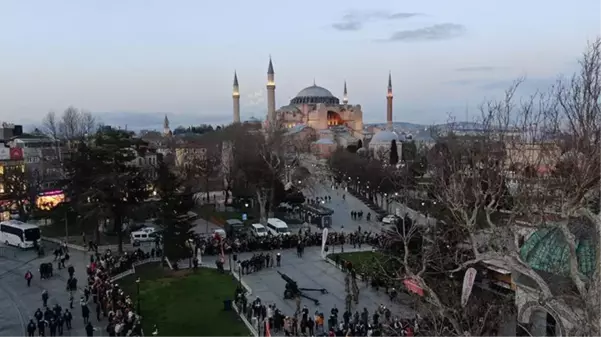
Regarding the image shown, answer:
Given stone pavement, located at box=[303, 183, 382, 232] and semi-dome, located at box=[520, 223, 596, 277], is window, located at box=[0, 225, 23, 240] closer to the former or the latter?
stone pavement, located at box=[303, 183, 382, 232]

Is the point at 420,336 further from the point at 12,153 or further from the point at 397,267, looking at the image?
the point at 12,153

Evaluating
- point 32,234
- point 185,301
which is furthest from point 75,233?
point 185,301

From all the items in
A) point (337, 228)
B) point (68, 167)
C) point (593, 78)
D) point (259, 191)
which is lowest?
point (337, 228)

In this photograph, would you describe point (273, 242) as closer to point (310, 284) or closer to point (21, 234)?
point (310, 284)

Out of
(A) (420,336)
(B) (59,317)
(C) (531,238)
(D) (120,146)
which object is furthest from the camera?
(D) (120,146)

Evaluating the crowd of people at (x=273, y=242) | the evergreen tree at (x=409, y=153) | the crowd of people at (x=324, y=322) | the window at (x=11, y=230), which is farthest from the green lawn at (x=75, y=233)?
the evergreen tree at (x=409, y=153)

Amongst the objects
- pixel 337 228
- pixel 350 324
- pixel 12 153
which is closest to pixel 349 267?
pixel 350 324

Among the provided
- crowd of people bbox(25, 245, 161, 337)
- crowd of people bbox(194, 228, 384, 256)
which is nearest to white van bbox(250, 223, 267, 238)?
crowd of people bbox(194, 228, 384, 256)
